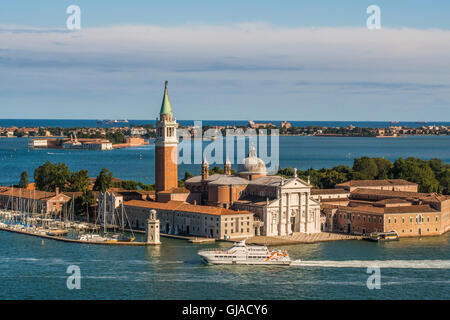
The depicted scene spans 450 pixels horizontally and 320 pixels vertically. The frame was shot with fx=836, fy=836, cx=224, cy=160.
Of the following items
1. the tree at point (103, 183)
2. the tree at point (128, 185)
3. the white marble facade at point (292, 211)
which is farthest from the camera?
the tree at point (128, 185)

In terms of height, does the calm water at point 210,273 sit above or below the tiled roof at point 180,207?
below

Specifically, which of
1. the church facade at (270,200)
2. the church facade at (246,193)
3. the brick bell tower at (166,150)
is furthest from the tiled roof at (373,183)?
the brick bell tower at (166,150)

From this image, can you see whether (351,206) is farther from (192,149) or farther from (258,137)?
(258,137)

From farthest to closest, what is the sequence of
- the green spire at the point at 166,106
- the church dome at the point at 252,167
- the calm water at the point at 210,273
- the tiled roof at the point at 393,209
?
1. the green spire at the point at 166,106
2. the church dome at the point at 252,167
3. the tiled roof at the point at 393,209
4. the calm water at the point at 210,273

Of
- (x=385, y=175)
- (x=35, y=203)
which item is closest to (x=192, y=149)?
(x=385, y=175)

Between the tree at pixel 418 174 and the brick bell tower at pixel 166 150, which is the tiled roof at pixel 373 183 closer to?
the tree at pixel 418 174
